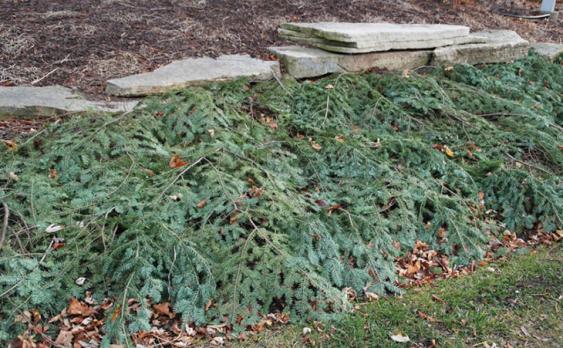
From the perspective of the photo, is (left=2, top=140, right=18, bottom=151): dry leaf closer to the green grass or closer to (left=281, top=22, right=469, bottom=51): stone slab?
the green grass

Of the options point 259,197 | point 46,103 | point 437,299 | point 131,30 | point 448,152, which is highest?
point 131,30

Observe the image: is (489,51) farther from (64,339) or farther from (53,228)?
(64,339)

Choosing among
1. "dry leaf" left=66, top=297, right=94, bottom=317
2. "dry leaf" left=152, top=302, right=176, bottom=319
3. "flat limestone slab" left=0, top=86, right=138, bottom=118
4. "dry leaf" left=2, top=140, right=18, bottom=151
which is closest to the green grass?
"dry leaf" left=152, top=302, right=176, bottom=319

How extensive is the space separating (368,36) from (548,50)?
309cm

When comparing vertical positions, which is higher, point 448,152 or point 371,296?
point 448,152

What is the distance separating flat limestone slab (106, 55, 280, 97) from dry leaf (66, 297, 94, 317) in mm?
2281

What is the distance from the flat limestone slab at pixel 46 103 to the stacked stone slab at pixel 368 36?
7.06 feet

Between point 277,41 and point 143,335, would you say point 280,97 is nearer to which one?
point 277,41

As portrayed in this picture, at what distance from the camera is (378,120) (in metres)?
5.36

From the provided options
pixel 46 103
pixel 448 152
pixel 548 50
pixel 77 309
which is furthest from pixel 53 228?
pixel 548 50

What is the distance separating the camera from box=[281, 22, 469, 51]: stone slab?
5971 millimetres

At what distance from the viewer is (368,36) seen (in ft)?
19.8

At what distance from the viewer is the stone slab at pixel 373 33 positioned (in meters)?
5.97

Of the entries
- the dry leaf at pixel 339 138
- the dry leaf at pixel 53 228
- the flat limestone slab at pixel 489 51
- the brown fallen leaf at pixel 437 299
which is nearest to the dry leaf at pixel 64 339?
the dry leaf at pixel 53 228
